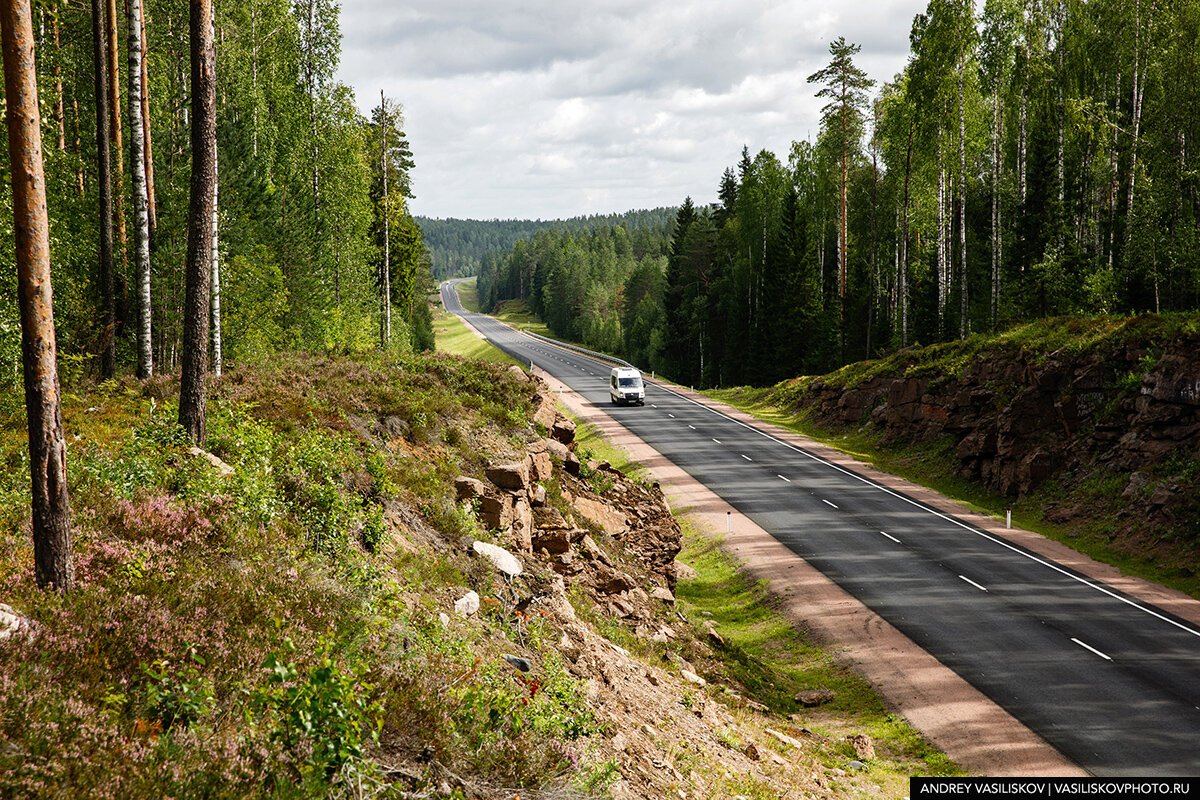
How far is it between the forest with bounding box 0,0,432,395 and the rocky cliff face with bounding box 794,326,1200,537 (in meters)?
26.1

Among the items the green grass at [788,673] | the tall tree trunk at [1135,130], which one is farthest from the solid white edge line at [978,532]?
the tall tree trunk at [1135,130]

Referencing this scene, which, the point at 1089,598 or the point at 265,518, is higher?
the point at 265,518

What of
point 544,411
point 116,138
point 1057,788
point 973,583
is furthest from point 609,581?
point 116,138

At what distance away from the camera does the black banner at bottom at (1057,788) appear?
11945 millimetres

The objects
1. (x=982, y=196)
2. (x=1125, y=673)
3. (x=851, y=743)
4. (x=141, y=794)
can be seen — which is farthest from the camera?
(x=982, y=196)

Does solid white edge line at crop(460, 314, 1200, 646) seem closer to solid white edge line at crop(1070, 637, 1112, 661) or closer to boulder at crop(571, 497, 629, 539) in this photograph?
solid white edge line at crop(1070, 637, 1112, 661)

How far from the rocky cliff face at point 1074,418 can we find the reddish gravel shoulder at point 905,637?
281 cm

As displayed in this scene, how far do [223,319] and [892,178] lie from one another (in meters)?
42.2

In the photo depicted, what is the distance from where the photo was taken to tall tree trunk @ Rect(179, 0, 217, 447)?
11.2 m

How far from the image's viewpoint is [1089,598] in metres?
20.5

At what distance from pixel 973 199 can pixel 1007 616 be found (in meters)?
45.8

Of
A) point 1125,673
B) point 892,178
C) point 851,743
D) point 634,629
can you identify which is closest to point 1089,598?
point 1125,673

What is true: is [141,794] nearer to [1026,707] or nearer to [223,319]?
[1026,707]

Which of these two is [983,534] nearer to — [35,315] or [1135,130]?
[1135,130]
